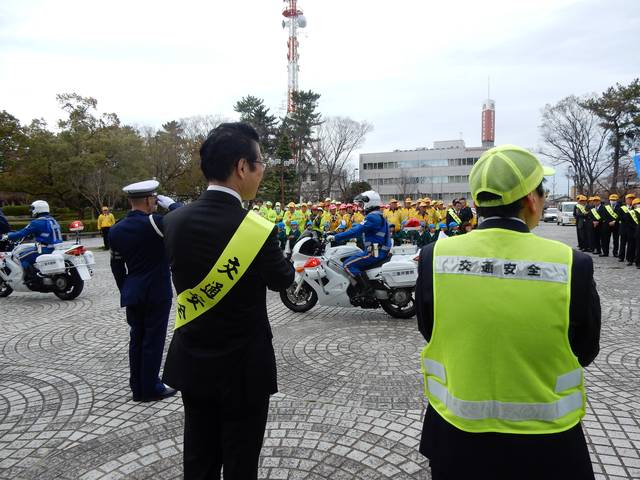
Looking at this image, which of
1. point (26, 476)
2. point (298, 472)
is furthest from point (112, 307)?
point (298, 472)

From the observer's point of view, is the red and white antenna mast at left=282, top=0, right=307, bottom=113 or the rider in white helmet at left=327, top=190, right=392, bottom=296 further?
the red and white antenna mast at left=282, top=0, right=307, bottom=113

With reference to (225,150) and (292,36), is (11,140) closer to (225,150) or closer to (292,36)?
(225,150)

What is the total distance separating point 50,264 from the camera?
27.8 ft

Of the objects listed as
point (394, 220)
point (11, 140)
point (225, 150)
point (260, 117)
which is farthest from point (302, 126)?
point (225, 150)

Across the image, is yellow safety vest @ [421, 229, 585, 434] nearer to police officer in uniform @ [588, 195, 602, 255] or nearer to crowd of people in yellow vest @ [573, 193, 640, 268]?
crowd of people in yellow vest @ [573, 193, 640, 268]

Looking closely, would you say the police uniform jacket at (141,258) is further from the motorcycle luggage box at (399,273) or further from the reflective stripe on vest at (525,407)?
the motorcycle luggage box at (399,273)

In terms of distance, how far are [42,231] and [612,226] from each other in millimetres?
15774

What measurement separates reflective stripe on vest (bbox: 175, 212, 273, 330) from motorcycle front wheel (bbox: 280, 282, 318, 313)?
524 cm

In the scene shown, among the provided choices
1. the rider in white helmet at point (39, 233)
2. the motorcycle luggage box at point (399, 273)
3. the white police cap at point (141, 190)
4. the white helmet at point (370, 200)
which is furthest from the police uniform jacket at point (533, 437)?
the rider in white helmet at point (39, 233)

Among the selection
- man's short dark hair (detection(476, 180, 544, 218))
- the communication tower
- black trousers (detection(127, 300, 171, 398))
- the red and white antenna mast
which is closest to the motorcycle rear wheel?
black trousers (detection(127, 300, 171, 398))

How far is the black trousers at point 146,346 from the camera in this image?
159 inches

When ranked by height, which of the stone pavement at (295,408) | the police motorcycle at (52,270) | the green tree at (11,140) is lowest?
the stone pavement at (295,408)

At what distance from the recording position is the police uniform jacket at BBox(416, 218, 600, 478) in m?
1.40

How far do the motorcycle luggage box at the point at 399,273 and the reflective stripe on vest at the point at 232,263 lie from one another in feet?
15.6
